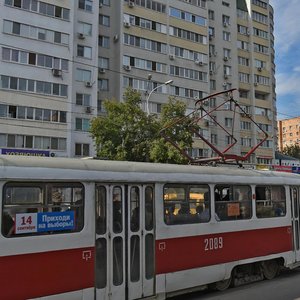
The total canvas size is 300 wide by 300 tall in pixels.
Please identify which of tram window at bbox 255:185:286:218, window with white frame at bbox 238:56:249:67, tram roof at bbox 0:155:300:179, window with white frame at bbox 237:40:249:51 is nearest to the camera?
tram roof at bbox 0:155:300:179

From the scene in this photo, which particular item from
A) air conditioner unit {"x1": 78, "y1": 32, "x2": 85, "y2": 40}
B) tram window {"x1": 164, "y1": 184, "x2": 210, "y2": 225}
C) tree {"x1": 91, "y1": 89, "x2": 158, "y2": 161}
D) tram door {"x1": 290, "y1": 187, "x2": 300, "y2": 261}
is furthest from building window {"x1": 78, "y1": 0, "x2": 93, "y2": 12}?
tram window {"x1": 164, "y1": 184, "x2": 210, "y2": 225}

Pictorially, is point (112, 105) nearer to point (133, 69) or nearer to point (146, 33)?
point (133, 69)

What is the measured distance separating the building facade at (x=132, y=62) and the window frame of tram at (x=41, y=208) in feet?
76.8

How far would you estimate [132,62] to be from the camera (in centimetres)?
4166

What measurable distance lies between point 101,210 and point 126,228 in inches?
20.7

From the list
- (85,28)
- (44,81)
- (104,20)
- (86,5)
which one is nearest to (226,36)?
(104,20)

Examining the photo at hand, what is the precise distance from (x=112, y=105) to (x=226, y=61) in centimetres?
2903

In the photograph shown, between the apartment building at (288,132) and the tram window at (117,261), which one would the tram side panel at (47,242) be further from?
the apartment building at (288,132)

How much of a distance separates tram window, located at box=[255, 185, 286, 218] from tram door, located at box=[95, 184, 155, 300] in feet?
10.6

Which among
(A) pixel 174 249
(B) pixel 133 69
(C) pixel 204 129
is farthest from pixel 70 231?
(C) pixel 204 129

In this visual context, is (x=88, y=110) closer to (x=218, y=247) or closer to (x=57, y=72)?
(x=57, y=72)

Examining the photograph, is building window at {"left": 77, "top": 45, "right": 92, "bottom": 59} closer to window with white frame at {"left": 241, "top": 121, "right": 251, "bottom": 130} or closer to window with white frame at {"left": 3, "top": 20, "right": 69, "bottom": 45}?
window with white frame at {"left": 3, "top": 20, "right": 69, "bottom": 45}

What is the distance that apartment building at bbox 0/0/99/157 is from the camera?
107 feet

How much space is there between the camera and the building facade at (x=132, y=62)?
3362 centimetres
